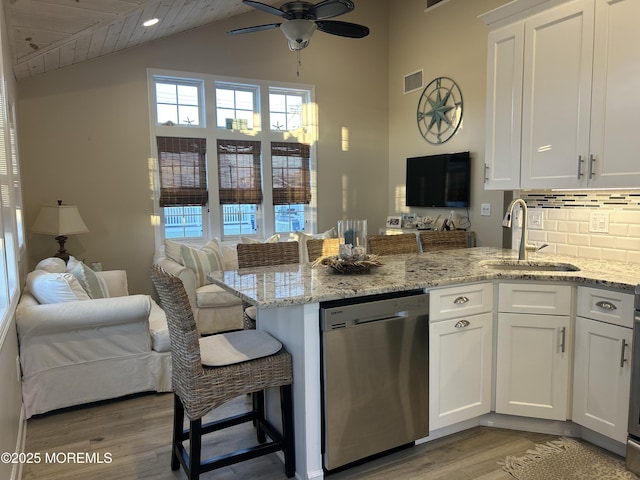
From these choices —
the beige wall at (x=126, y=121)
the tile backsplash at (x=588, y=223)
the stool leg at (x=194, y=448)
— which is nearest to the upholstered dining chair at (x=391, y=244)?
the tile backsplash at (x=588, y=223)

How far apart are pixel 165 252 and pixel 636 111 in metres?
4.29

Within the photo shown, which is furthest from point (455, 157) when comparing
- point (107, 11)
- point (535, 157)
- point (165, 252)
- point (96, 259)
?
point (96, 259)

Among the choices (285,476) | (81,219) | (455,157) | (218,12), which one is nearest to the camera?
(285,476)

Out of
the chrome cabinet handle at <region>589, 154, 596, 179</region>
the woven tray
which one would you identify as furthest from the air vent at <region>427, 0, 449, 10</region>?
the woven tray

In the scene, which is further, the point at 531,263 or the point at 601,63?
the point at 531,263

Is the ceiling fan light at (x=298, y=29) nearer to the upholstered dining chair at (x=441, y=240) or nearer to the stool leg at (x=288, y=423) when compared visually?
the upholstered dining chair at (x=441, y=240)

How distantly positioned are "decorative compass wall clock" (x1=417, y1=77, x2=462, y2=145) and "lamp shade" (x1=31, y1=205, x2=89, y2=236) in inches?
166

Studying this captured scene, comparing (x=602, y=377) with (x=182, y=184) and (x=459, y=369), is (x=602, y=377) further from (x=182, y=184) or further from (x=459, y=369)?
(x=182, y=184)

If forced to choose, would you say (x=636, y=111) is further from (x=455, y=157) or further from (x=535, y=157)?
(x=455, y=157)

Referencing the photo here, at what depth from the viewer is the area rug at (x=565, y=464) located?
7.44ft

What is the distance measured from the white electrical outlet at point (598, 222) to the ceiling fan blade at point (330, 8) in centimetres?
216

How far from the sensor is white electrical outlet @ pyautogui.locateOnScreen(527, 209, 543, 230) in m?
3.47

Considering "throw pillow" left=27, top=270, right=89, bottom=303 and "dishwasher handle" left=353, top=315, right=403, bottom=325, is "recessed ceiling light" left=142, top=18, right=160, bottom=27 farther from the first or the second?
"dishwasher handle" left=353, top=315, right=403, bottom=325

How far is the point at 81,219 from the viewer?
4594mm
